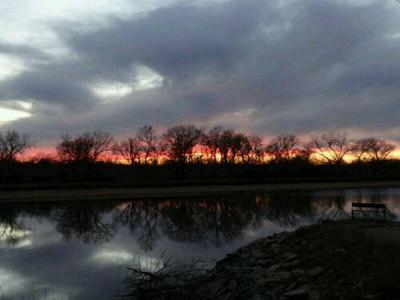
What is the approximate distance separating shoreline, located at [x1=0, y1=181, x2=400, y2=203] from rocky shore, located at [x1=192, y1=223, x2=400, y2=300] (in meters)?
40.3

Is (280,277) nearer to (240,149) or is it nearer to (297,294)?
(297,294)

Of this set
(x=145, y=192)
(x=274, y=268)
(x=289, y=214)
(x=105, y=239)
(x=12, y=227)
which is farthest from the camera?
(x=145, y=192)

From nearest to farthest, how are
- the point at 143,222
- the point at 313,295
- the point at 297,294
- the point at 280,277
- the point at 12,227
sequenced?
1. the point at 313,295
2. the point at 297,294
3. the point at 280,277
4. the point at 12,227
5. the point at 143,222

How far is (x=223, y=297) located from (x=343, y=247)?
11.7ft

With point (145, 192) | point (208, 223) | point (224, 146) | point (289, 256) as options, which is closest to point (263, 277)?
point (289, 256)

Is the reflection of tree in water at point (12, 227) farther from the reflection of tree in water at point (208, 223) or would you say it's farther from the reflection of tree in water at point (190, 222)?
the reflection of tree in water at point (208, 223)

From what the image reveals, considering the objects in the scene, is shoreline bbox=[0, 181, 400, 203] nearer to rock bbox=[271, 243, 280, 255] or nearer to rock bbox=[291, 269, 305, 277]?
rock bbox=[271, 243, 280, 255]

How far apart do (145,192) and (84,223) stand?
102 ft

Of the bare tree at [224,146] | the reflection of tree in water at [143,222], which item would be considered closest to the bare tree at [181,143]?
the bare tree at [224,146]

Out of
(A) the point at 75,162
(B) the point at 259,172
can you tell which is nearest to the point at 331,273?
(B) the point at 259,172

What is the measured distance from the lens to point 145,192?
62250mm

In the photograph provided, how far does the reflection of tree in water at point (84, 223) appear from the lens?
25641mm

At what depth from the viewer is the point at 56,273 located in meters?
16.1

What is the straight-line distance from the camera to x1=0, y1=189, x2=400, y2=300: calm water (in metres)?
14.5
